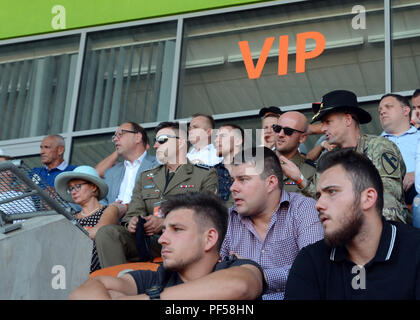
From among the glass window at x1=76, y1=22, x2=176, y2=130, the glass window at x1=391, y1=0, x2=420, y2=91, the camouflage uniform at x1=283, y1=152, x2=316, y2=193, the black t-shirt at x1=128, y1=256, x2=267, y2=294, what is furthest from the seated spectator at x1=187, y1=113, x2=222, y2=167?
the black t-shirt at x1=128, y1=256, x2=267, y2=294

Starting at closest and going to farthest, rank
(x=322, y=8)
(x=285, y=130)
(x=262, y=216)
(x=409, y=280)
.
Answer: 1. (x=409, y=280)
2. (x=262, y=216)
3. (x=285, y=130)
4. (x=322, y=8)

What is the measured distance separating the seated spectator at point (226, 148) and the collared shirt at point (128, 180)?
Result: 1.05 metres

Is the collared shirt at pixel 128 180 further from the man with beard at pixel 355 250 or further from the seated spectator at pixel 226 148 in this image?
the man with beard at pixel 355 250

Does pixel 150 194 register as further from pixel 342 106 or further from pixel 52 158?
pixel 52 158

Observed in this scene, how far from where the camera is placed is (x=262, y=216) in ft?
14.7

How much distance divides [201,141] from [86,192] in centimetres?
133

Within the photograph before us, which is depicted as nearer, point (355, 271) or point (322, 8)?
point (355, 271)

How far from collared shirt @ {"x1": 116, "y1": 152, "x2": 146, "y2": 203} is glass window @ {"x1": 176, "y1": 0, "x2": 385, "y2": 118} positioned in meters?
1.29

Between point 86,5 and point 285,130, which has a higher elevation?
point 86,5

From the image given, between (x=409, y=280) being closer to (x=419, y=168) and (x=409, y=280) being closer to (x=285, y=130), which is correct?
(x=419, y=168)

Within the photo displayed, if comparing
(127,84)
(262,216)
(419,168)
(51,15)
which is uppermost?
(51,15)

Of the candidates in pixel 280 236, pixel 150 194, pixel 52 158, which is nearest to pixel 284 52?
pixel 150 194
